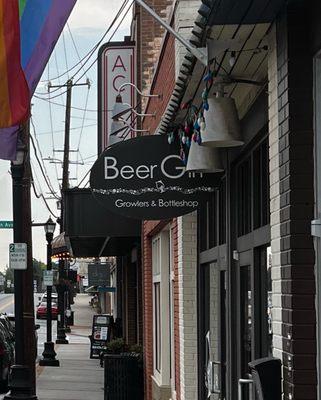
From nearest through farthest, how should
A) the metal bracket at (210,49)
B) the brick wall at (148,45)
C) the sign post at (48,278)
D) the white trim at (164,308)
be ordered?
1. the metal bracket at (210,49)
2. the white trim at (164,308)
3. the brick wall at (148,45)
4. the sign post at (48,278)

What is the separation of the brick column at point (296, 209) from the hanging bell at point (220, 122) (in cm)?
94

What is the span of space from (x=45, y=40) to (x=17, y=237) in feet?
23.5

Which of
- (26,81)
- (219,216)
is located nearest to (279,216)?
(26,81)

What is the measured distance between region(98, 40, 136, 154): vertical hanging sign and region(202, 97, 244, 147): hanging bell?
10.6m

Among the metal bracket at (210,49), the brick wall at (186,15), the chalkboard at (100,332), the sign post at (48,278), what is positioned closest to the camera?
the metal bracket at (210,49)

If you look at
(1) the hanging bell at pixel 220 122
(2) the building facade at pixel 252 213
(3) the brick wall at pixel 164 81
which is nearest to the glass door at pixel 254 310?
(2) the building facade at pixel 252 213

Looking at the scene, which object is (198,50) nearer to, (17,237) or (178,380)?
(178,380)

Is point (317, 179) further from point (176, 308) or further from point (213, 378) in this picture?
point (176, 308)

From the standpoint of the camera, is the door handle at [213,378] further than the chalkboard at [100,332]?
No

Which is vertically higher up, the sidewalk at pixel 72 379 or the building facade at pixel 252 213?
the building facade at pixel 252 213

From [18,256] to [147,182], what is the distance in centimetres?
605

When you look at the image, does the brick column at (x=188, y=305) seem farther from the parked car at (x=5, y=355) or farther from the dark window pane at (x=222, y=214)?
the parked car at (x=5, y=355)

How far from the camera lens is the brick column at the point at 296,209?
4160 millimetres

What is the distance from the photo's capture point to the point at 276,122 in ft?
15.2
